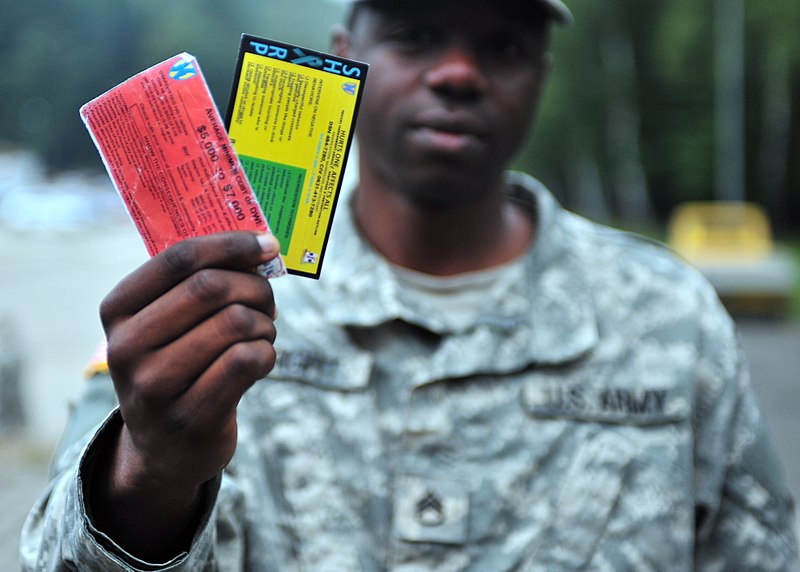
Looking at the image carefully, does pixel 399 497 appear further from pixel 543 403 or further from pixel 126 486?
pixel 126 486

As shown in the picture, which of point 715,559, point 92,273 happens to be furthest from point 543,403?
point 92,273

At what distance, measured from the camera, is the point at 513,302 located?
2.23 meters

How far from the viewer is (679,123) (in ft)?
112

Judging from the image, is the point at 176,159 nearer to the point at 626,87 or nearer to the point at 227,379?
the point at 227,379

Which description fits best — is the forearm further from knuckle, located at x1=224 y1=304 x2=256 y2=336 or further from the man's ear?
the man's ear

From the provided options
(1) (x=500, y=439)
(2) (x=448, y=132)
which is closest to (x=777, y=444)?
(1) (x=500, y=439)

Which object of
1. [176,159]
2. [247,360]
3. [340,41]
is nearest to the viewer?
[247,360]

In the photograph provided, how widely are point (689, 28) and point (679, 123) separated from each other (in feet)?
20.8

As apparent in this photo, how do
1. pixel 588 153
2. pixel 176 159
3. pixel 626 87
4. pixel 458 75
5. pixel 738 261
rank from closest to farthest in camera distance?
1. pixel 176 159
2. pixel 458 75
3. pixel 738 261
4. pixel 626 87
5. pixel 588 153

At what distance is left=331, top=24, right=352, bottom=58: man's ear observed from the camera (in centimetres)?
238

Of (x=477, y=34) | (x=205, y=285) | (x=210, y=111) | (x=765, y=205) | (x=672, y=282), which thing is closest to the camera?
(x=205, y=285)

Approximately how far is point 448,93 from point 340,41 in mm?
451

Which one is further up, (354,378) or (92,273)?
(354,378)

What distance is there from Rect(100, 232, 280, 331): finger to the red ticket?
63mm
